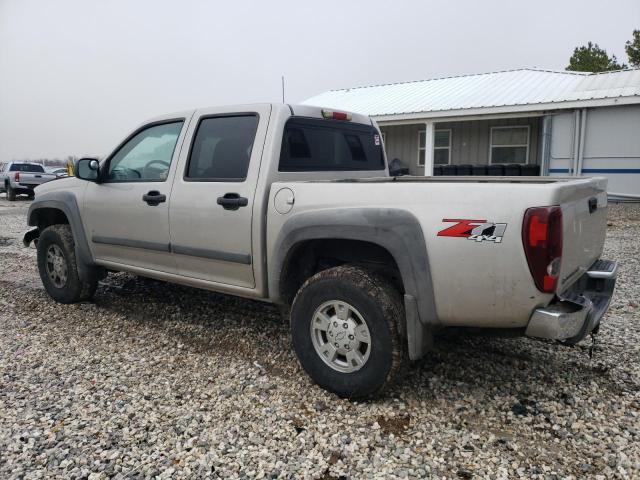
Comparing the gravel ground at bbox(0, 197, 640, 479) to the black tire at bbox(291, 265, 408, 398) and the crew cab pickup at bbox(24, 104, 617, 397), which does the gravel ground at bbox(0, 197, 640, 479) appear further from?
the crew cab pickup at bbox(24, 104, 617, 397)

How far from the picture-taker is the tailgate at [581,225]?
2662mm

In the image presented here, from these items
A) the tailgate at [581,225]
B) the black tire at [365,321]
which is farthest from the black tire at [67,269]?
the tailgate at [581,225]

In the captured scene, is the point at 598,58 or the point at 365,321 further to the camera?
the point at 598,58

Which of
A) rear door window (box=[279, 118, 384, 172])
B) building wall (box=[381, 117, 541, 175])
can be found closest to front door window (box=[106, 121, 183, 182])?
rear door window (box=[279, 118, 384, 172])

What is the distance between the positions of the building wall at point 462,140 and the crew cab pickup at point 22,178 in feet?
49.9

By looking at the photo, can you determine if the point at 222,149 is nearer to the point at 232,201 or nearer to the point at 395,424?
the point at 232,201

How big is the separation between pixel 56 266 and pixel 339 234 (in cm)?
367

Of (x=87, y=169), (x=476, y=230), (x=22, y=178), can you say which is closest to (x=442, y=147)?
(x=87, y=169)

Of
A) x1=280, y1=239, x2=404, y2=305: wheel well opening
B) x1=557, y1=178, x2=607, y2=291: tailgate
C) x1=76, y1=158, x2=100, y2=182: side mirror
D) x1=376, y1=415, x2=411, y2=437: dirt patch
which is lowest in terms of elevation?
x1=376, y1=415, x2=411, y2=437: dirt patch

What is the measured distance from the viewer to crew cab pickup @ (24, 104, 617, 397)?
2590 mm

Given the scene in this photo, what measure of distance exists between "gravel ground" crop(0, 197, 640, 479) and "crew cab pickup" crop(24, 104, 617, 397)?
41cm

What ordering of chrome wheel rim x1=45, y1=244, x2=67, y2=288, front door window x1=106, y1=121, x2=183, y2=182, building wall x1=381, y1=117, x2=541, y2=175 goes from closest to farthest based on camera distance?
front door window x1=106, y1=121, x2=183, y2=182
chrome wheel rim x1=45, y1=244, x2=67, y2=288
building wall x1=381, y1=117, x2=541, y2=175

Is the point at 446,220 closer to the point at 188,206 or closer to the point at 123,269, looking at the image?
the point at 188,206

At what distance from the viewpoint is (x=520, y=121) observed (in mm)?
15383
